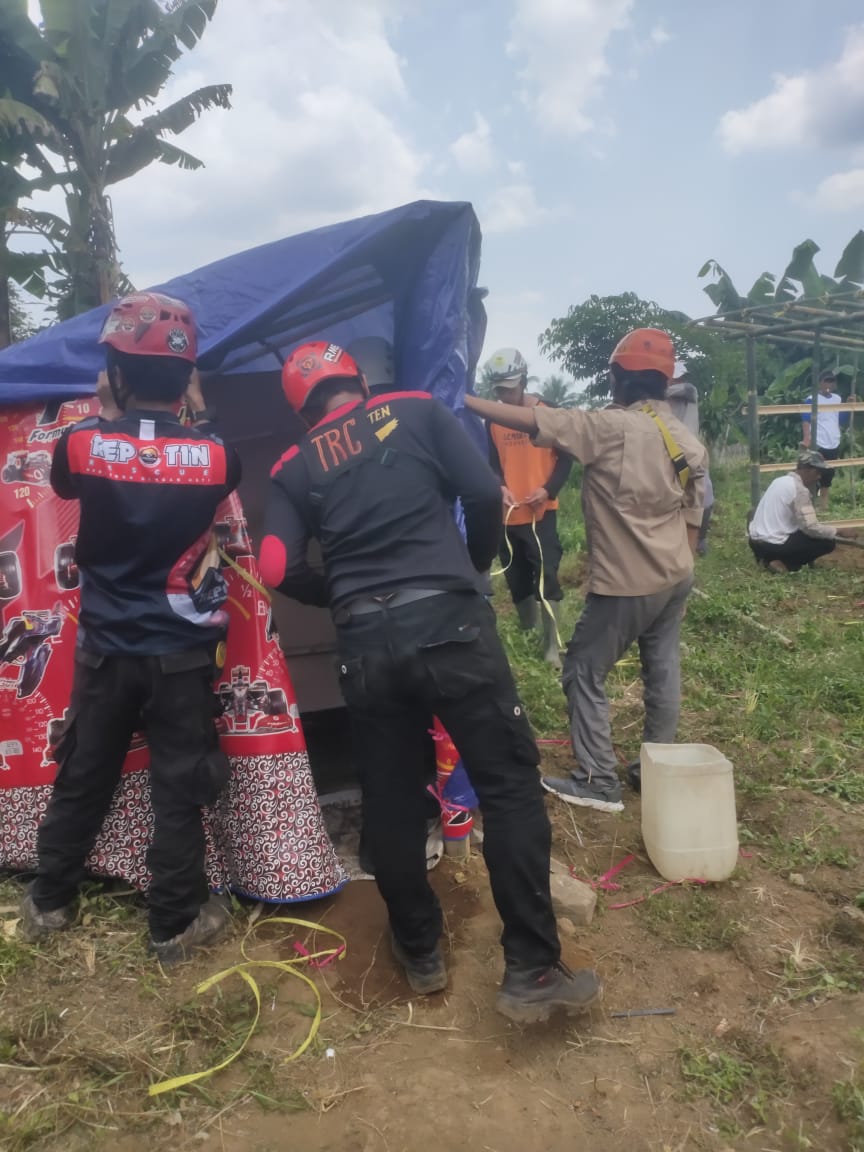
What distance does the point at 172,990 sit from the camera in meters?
2.81

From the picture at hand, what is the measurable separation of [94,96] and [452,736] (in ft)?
38.3

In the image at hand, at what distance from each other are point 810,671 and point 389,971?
378 centimetres

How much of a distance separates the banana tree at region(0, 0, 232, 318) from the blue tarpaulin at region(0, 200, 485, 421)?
28.7 ft

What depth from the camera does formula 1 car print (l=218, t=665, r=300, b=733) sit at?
3219 millimetres

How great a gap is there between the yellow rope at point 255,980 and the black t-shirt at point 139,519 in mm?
1074

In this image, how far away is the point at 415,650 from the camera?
2.50 meters

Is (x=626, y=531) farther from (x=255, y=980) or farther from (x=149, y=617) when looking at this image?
(x=255, y=980)

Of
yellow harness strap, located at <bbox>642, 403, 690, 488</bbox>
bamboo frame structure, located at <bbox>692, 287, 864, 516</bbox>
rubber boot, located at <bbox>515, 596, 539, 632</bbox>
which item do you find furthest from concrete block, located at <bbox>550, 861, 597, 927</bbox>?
bamboo frame structure, located at <bbox>692, 287, 864, 516</bbox>

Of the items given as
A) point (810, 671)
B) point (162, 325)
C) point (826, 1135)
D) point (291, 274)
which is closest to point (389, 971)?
point (826, 1135)

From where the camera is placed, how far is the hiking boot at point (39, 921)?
3029mm

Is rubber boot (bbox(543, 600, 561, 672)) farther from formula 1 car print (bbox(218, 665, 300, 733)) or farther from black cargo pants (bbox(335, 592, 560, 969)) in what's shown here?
black cargo pants (bbox(335, 592, 560, 969))

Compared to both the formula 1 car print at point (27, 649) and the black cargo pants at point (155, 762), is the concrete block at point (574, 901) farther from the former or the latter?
the formula 1 car print at point (27, 649)

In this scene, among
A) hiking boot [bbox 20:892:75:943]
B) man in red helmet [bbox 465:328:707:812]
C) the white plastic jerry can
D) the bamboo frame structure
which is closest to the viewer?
hiking boot [bbox 20:892:75:943]

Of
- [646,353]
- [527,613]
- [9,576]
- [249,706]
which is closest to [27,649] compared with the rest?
[9,576]
